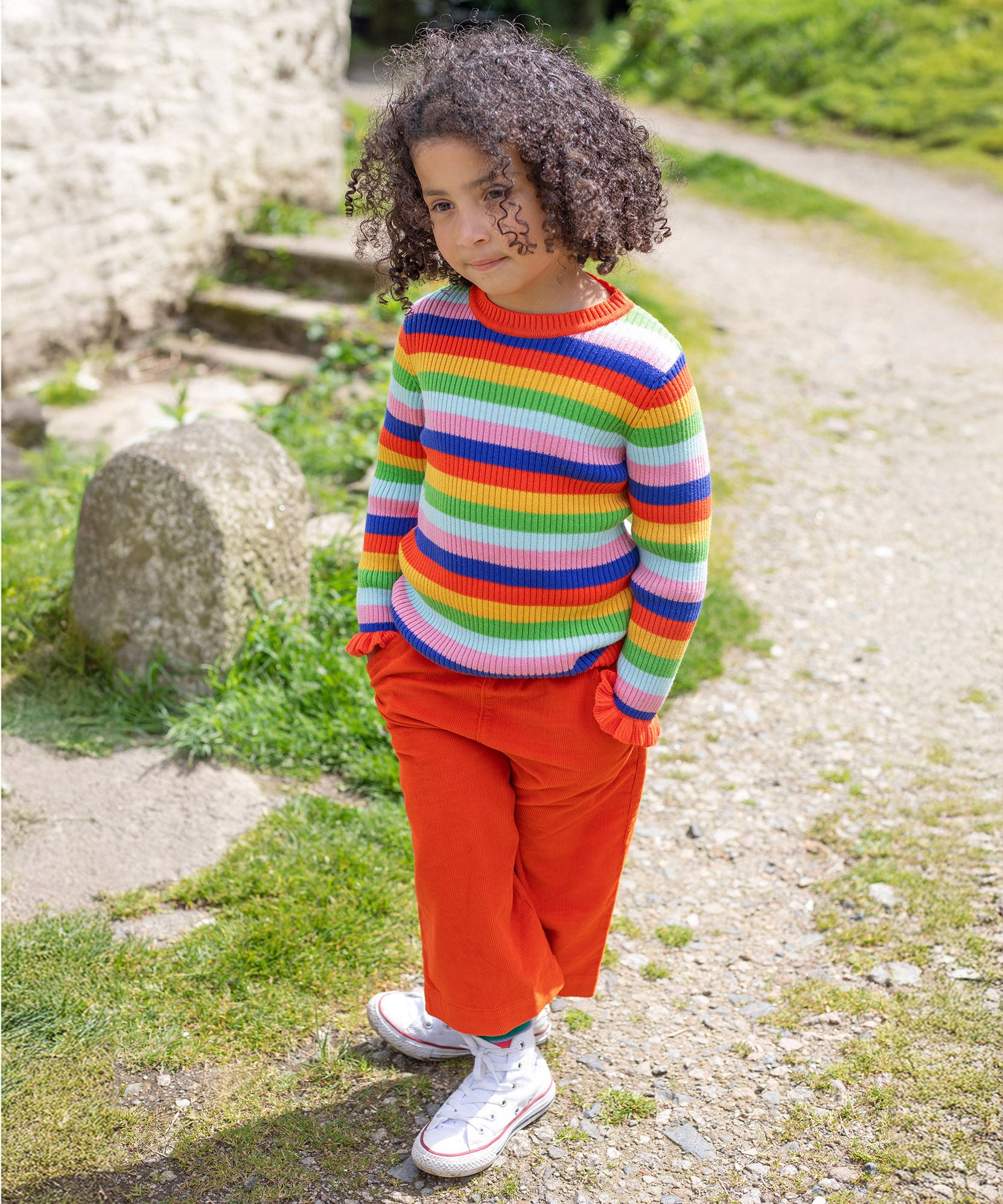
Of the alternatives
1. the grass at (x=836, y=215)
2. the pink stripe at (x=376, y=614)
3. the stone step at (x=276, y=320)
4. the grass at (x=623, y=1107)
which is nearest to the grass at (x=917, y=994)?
the grass at (x=623, y=1107)

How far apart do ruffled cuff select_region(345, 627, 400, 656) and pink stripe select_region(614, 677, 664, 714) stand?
1.45 feet

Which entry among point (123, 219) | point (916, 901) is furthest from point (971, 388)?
point (123, 219)

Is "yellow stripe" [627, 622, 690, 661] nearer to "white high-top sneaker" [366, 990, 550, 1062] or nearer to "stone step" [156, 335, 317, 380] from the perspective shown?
"white high-top sneaker" [366, 990, 550, 1062]

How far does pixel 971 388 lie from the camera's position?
598cm

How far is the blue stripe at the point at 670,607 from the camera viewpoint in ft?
5.78

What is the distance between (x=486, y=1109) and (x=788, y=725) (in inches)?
70.9

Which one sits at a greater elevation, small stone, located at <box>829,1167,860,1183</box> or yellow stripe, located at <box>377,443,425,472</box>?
yellow stripe, located at <box>377,443,425,472</box>

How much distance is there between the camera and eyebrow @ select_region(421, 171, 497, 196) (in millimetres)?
1620

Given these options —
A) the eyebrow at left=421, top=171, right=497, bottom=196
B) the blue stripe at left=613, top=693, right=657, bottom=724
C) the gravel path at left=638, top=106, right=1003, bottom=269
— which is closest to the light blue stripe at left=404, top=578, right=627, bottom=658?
the blue stripe at left=613, top=693, right=657, bottom=724

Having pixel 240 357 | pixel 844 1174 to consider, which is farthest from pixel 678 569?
pixel 240 357

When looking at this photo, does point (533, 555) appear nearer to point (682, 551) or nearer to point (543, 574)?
point (543, 574)

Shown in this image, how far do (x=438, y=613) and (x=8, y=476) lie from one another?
3.19m

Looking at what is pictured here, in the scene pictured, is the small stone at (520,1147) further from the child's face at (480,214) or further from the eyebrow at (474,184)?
the eyebrow at (474,184)

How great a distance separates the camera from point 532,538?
1.75 meters
